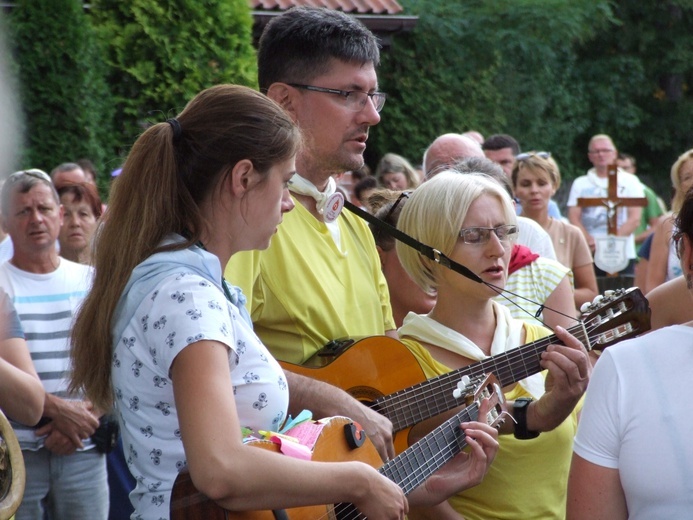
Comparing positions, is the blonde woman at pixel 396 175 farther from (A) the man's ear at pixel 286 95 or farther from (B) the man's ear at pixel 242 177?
(B) the man's ear at pixel 242 177

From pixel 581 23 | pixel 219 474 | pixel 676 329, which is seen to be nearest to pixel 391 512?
pixel 219 474

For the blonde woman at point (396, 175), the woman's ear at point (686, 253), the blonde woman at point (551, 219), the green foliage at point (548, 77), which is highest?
the woman's ear at point (686, 253)

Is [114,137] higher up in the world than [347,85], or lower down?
lower down

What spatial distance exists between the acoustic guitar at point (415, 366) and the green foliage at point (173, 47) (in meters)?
4.96

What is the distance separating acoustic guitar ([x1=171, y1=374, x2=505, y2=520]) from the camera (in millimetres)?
2344

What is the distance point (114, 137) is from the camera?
343 inches

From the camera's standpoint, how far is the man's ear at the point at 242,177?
2.52 meters

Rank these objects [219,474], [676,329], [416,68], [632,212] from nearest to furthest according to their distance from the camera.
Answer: [219,474] < [676,329] < [632,212] < [416,68]

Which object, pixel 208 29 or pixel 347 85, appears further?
pixel 208 29

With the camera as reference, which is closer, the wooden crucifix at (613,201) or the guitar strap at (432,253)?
the guitar strap at (432,253)

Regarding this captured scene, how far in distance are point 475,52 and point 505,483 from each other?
17261 mm

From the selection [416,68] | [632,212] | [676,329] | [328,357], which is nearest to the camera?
[676,329]

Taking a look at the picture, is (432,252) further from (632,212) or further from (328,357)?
(632,212)

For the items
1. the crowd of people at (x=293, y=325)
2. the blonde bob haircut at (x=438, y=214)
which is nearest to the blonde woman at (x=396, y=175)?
the crowd of people at (x=293, y=325)
